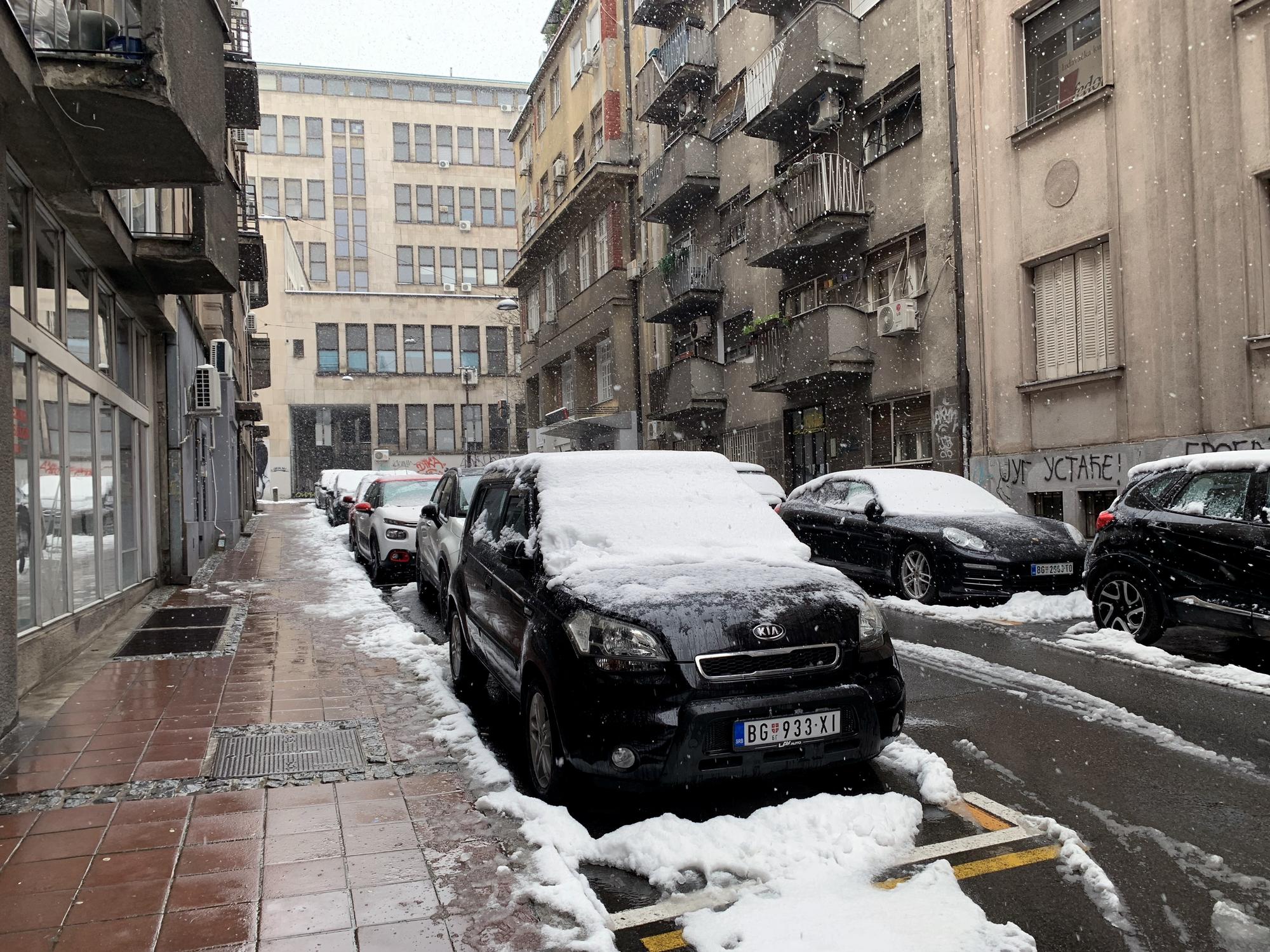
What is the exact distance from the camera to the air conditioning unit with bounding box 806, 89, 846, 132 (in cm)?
1950

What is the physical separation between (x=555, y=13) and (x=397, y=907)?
38.3 meters

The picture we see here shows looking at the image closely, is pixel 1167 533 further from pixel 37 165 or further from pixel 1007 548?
pixel 37 165

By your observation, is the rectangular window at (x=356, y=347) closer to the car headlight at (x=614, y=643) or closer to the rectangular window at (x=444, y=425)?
the rectangular window at (x=444, y=425)

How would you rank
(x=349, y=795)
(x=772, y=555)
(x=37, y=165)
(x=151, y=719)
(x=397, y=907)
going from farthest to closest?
(x=37, y=165) < (x=151, y=719) < (x=772, y=555) < (x=349, y=795) < (x=397, y=907)

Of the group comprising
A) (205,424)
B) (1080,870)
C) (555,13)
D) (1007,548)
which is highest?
(555,13)

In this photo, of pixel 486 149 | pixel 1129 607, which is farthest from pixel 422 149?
pixel 1129 607

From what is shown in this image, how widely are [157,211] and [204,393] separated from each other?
322 cm

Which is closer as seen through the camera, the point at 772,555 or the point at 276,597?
the point at 772,555

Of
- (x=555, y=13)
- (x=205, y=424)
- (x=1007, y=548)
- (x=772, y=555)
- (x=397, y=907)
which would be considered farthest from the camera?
(x=555, y=13)

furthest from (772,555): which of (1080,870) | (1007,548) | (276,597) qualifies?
(276,597)

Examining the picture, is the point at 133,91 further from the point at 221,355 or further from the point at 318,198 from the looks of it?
the point at 318,198

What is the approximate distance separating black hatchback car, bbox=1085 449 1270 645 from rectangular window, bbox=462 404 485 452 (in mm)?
53000

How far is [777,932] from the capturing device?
10.3 feet

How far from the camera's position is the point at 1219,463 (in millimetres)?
7254
